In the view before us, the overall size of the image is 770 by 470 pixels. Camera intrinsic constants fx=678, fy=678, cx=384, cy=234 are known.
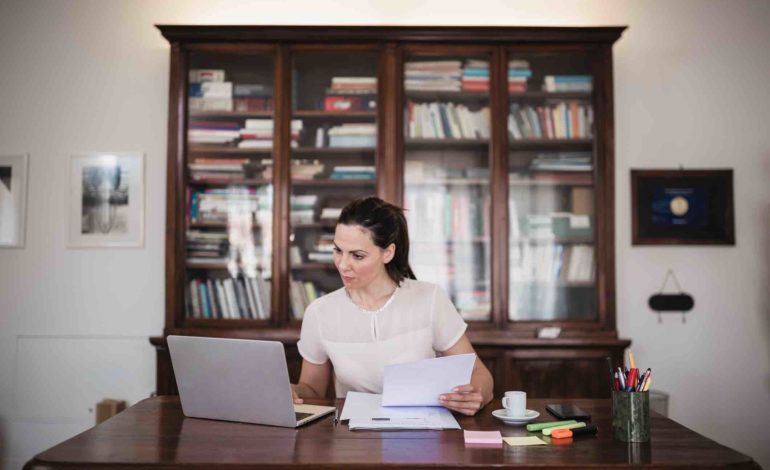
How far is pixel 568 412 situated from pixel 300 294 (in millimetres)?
1985

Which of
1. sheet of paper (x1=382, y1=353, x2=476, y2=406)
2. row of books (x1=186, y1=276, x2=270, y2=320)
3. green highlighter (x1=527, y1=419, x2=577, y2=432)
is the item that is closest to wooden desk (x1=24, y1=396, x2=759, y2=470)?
green highlighter (x1=527, y1=419, x2=577, y2=432)

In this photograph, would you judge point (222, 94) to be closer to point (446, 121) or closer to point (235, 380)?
point (446, 121)

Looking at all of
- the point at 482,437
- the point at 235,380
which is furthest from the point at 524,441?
the point at 235,380

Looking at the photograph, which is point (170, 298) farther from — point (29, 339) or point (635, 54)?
point (635, 54)

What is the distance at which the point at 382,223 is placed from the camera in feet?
7.40

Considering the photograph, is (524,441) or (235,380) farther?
(235,380)

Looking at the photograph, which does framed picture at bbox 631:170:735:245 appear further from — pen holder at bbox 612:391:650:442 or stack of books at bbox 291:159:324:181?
pen holder at bbox 612:391:650:442

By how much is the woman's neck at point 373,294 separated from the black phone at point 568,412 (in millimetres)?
694

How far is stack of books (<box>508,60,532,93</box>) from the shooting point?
354 centimetres

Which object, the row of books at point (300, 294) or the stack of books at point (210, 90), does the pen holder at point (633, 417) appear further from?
the stack of books at point (210, 90)

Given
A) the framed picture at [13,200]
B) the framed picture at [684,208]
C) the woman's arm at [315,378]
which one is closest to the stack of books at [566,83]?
the framed picture at [684,208]

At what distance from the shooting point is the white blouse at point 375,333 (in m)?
2.20

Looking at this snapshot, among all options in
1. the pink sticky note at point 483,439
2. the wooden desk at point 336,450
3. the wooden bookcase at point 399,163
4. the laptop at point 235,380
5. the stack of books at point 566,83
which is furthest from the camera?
the stack of books at point 566,83

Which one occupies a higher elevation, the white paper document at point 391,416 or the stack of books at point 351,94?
the stack of books at point 351,94
